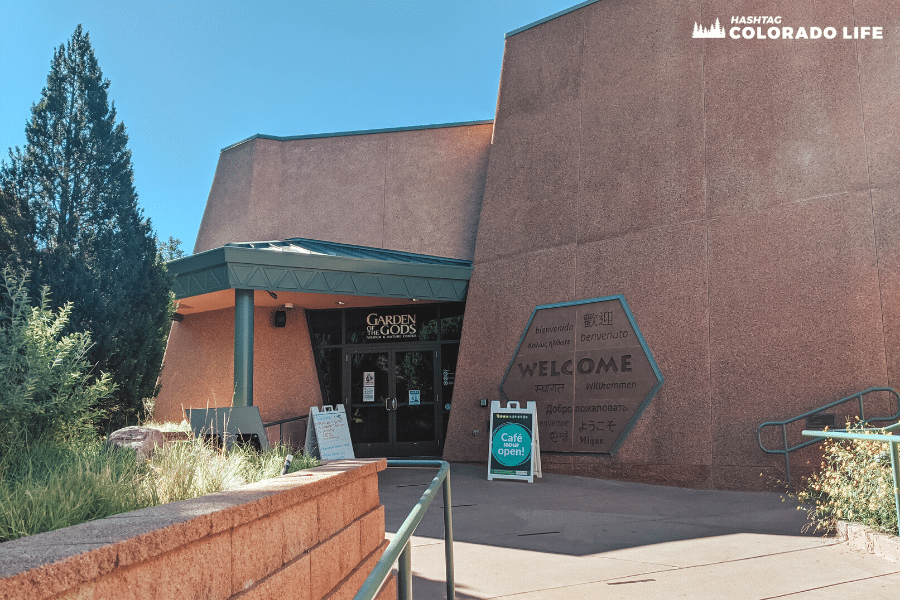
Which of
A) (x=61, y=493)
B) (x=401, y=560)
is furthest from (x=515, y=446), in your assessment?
(x=401, y=560)

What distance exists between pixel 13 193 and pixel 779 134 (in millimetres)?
10762

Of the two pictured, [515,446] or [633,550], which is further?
[515,446]

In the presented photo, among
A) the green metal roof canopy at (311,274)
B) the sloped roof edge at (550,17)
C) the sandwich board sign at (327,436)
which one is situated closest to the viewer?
the green metal roof canopy at (311,274)

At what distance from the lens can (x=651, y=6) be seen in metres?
12.0

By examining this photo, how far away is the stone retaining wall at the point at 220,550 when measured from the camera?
180 cm

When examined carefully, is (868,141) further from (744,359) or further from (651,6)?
(651,6)

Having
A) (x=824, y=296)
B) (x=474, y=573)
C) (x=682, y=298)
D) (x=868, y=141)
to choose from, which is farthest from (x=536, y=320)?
(x=474, y=573)

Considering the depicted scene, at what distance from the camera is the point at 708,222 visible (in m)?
10.6

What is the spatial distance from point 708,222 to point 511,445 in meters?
4.60

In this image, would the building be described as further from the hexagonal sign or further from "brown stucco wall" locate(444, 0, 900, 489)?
the hexagonal sign

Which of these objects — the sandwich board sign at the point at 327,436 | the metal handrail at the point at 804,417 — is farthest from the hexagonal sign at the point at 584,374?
the sandwich board sign at the point at 327,436

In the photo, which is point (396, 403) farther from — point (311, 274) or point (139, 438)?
point (139, 438)

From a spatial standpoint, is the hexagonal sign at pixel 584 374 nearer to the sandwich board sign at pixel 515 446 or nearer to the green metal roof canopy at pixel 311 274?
the sandwich board sign at pixel 515 446

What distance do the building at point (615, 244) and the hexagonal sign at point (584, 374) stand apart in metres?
0.20
